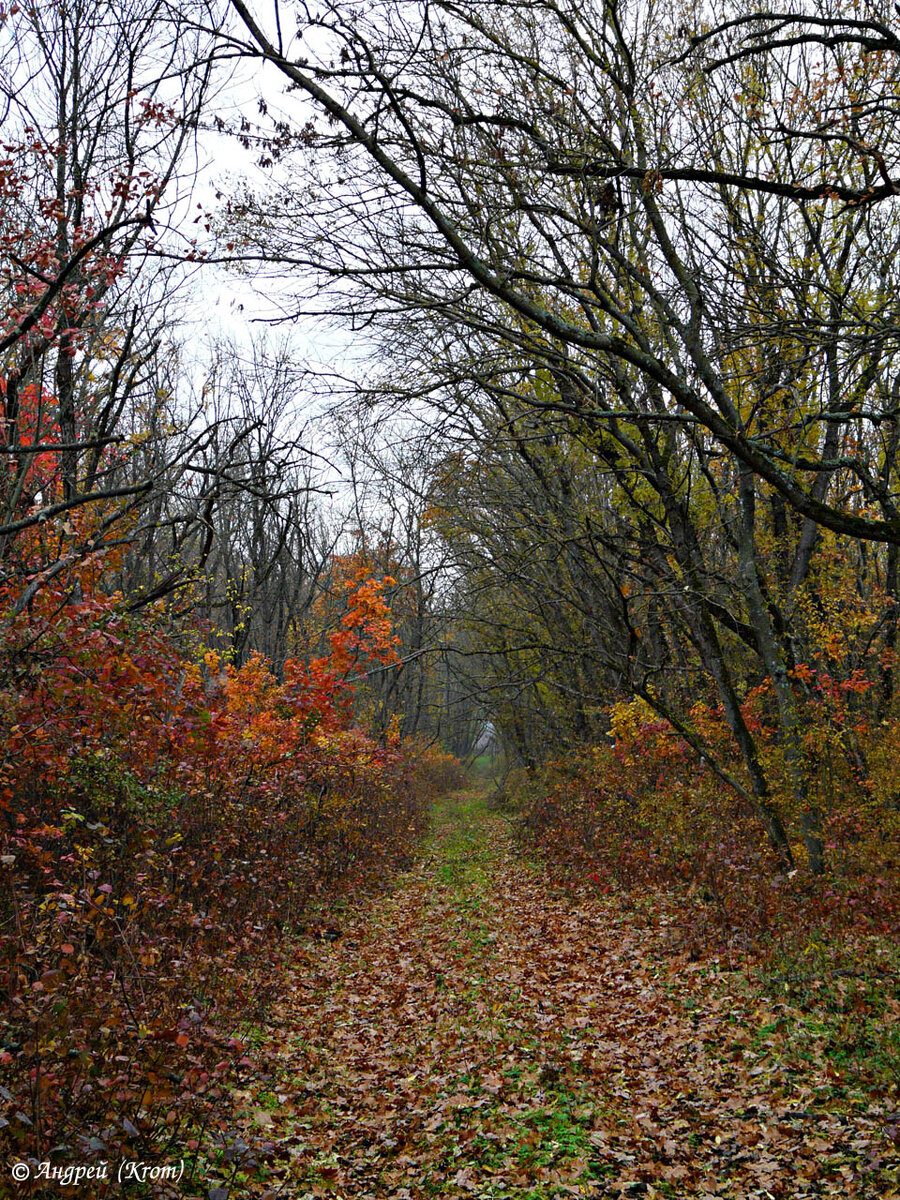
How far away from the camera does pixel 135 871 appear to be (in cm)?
720

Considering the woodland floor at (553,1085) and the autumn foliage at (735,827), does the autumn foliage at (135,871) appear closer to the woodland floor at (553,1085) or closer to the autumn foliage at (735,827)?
the woodland floor at (553,1085)

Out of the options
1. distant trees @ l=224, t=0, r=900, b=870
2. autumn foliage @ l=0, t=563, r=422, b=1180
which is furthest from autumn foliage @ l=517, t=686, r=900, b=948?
autumn foliage @ l=0, t=563, r=422, b=1180

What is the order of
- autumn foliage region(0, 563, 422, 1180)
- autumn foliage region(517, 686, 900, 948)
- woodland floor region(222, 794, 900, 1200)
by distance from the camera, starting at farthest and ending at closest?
1. autumn foliage region(517, 686, 900, 948)
2. woodland floor region(222, 794, 900, 1200)
3. autumn foliage region(0, 563, 422, 1180)

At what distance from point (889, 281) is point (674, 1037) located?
8759 mm

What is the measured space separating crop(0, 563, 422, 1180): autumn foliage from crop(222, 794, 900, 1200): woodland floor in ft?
2.11

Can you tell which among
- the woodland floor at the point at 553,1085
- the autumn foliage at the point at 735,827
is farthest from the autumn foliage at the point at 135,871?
the autumn foliage at the point at 735,827

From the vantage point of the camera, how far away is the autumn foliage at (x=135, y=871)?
Answer: 4.21 metres

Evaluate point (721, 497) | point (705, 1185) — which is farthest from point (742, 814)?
point (705, 1185)

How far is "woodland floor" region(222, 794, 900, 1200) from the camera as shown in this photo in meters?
4.33

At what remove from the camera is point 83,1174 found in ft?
12.0

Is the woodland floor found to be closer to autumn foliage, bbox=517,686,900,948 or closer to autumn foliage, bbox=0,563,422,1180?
autumn foliage, bbox=0,563,422,1180

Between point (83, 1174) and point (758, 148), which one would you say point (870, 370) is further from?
point (83, 1174)

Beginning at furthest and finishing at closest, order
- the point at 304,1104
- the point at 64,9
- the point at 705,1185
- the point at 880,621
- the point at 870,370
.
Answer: the point at 880,621 → the point at 870,370 → the point at 64,9 → the point at 304,1104 → the point at 705,1185

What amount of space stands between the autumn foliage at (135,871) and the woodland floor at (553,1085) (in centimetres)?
64
